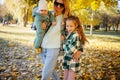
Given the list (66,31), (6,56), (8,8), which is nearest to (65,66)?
(66,31)

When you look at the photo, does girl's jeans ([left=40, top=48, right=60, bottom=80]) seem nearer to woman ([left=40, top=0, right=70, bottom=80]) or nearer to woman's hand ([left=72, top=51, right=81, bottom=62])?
woman ([left=40, top=0, right=70, bottom=80])

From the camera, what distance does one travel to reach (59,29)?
4.65 m

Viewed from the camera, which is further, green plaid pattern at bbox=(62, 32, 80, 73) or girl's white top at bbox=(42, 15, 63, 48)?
girl's white top at bbox=(42, 15, 63, 48)

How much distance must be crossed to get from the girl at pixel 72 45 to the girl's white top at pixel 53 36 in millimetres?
126

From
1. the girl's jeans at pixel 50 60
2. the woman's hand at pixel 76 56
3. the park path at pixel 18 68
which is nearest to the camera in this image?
the woman's hand at pixel 76 56

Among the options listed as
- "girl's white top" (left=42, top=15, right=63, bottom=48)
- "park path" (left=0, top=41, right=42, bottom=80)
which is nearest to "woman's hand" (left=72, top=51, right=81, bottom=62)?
"girl's white top" (left=42, top=15, right=63, bottom=48)

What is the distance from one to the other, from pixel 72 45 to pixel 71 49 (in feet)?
0.20

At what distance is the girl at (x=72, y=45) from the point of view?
452 centimetres

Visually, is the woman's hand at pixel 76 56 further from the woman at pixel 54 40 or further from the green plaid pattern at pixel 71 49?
the woman at pixel 54 40

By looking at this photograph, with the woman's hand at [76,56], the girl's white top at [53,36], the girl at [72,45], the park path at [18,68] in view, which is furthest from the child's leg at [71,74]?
the park path at [18,68]

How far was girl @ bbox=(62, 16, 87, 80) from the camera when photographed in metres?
4.52

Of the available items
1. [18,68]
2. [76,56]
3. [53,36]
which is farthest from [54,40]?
[18,68]

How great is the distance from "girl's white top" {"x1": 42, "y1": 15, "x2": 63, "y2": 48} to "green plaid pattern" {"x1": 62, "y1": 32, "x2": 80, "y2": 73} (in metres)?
0.16

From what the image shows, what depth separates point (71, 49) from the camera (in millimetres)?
4523
